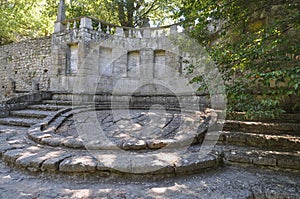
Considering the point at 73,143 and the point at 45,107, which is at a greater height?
the point at 45,107

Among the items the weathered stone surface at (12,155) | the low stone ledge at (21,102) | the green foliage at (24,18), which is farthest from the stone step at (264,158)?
the green foliage at (24,18)

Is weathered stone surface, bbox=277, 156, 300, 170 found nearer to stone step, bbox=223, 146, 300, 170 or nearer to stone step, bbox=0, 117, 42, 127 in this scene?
stone step, bbox=223, 146, 300, 170

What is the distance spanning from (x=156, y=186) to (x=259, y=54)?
185 centimetres

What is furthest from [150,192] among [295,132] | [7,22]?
[7,22]

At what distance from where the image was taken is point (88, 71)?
875 centimetres

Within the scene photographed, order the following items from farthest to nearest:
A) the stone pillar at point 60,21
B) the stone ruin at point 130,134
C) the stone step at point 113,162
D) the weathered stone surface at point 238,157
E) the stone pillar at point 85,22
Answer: the stone pillar at point 60,21 → the stone pillar at point 85,22 → the weathered stone surface at point 238,157 → the stone ruin at point 130,134 → the stone step at point 113,162

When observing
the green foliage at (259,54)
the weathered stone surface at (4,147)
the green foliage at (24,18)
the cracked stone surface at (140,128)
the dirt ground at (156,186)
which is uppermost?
the green foliage at (24,18)

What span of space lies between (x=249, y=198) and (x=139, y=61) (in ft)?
28.1

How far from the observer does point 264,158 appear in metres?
2.48

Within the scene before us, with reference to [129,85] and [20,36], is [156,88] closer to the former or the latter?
[129,85]

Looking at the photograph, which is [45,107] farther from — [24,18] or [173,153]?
[24,18]

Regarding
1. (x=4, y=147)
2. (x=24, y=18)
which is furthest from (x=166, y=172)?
(x=24, y=18)

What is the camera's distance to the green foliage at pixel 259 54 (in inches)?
71.1

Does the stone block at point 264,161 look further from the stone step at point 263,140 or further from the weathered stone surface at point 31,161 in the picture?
the weathered stone surface at point 31,161
